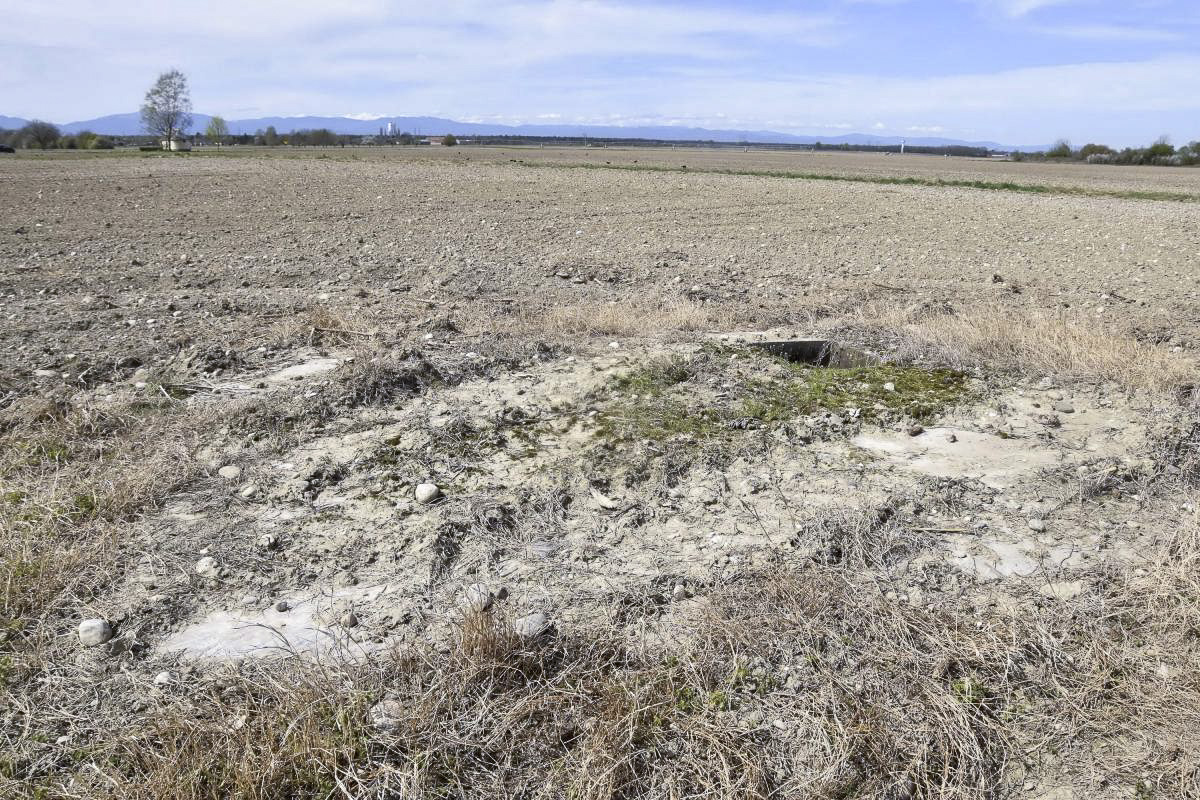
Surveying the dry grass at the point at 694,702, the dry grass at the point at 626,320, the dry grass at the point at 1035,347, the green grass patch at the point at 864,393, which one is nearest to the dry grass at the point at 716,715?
the dry grass at the point at 694,702

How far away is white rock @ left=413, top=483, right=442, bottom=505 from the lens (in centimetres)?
440

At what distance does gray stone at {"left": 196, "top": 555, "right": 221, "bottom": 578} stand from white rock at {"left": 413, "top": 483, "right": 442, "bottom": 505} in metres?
1.07

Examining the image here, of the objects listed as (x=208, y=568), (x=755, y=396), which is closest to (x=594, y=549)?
(x=208, y=568)

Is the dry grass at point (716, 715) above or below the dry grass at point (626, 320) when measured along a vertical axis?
below

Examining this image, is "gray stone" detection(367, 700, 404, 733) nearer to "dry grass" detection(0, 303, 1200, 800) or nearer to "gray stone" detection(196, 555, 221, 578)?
"dry grass" detection(0, 303, 1200, 800)

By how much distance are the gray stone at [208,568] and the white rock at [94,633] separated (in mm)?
472

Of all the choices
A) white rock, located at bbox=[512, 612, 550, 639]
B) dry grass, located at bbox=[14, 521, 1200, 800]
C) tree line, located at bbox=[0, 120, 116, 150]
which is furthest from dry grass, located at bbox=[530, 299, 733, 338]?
tree line, located at bbox=[0, 120, 116, 150]

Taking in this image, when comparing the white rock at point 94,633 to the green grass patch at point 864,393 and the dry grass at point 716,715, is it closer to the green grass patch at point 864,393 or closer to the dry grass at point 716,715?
the dry grass at point 716,715

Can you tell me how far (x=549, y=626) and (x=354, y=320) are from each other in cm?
524

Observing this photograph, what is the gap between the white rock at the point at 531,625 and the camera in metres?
3.19

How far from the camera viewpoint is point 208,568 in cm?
374

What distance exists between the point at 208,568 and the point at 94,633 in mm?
572

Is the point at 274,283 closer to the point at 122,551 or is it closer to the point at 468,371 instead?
the point at 468,371

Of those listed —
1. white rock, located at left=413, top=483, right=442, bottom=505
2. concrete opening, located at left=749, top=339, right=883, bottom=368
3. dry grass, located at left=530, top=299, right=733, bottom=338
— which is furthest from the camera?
dry grass, located at left=530, top=299, right=733, bottom=338
